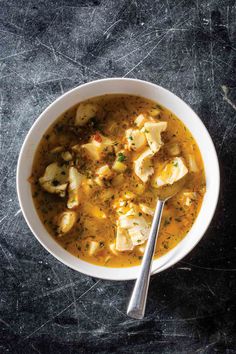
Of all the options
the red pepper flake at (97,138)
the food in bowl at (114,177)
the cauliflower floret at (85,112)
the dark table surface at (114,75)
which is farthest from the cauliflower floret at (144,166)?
the dark table surface at (114,75)

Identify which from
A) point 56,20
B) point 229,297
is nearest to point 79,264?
point 229,297

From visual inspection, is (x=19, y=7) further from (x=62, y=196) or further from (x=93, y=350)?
(x=93, y=350)

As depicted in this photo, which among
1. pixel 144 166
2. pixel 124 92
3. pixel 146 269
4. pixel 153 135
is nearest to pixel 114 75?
pixel 124 92

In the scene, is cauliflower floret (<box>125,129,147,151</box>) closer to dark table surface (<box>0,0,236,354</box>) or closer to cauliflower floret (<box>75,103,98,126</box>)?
cauliflower floret (<box>75,103,98,126</box>)

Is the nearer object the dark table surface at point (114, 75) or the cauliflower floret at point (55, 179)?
the cauliflower floret at point (55, 179)

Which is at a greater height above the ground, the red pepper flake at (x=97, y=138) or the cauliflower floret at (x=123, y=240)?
the red pepper flake at (x=97, y=138)

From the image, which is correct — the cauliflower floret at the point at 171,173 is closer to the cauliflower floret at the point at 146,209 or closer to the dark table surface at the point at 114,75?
the cauliflower floret at the point at 146,209

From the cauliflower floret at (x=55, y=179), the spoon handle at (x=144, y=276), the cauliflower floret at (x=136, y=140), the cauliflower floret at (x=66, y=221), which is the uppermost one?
the cauliflower floret at (x=136, y=140)
